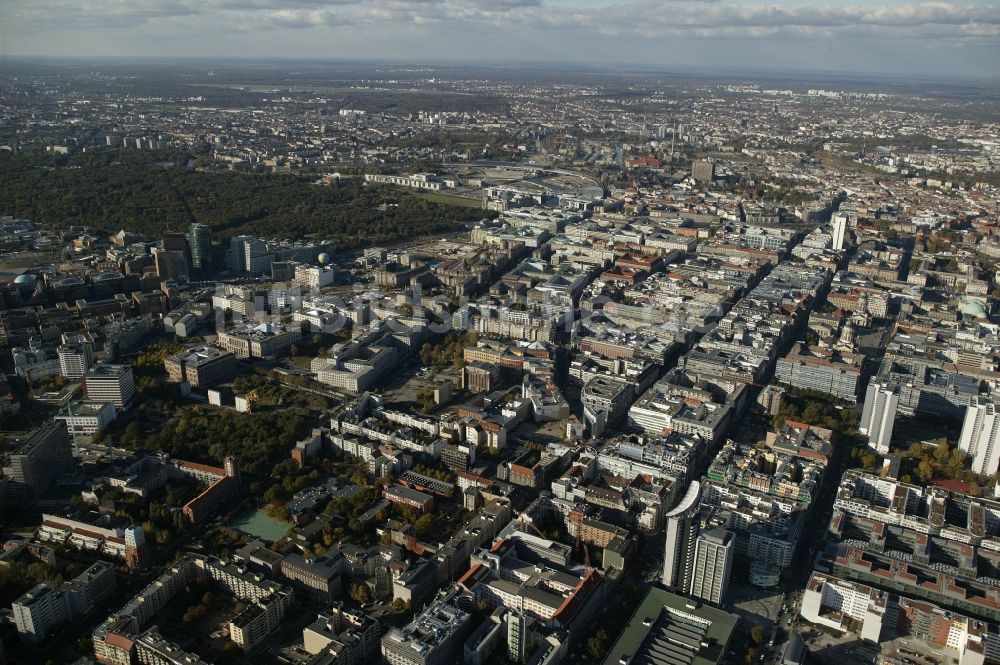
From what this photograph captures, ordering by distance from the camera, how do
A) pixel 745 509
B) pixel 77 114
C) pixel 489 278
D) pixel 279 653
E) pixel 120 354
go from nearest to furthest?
pixel 279 653
pixel 745 509
pixel 120 354
pixel 489 278
pixel 77 114

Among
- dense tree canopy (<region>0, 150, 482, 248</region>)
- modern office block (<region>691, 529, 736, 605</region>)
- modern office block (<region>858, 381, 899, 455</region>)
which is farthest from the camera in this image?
dense tree canopy (<region>0, 150, 482, 248</region>)

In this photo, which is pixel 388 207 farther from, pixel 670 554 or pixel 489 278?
pixel 670 554

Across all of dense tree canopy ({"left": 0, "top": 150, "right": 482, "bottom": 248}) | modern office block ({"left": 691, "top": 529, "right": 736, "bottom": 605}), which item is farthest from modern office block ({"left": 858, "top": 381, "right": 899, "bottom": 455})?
dense tree canopy ({"left": 0, "top": 150, "right": 482, "bottom": 248})

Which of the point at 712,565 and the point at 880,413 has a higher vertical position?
the point at 880,413

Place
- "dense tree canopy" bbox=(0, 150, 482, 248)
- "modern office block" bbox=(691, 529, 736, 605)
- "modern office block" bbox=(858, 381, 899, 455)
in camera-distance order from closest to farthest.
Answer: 1. "modern office block" bbox=(691, 529, 736, 605)
2. "modern office block" bbox=(858, 381, 899, 455)
3. "dense tree canopy" bbox=(0, 150, 482, 248)

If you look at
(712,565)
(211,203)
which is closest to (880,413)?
(712,565)

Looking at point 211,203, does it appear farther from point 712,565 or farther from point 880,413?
point 712,565

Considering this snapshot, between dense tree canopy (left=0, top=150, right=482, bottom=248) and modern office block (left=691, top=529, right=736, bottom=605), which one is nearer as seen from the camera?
modern office block (left=691, top=529, right=736, bottom=605)

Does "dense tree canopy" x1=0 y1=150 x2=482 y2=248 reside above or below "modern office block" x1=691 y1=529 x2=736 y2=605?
above

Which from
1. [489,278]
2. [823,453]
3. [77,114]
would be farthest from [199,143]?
[823,453]

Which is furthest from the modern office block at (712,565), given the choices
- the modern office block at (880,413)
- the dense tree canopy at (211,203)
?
the dense tree canopy at (211,203)

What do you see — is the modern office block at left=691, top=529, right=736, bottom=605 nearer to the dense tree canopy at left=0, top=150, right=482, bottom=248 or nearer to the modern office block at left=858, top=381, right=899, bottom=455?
the modern office block at left=858, top=381, right=899, bottom=455
